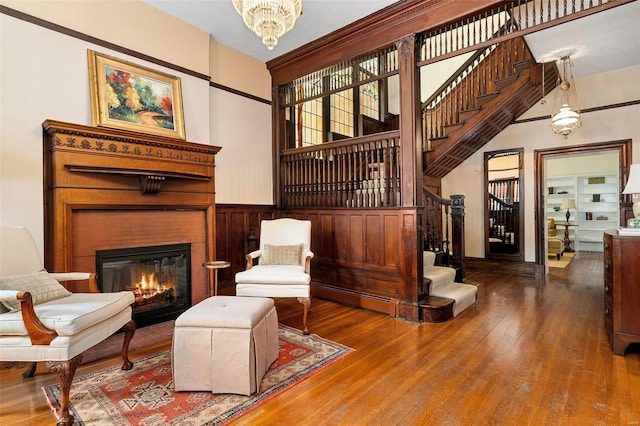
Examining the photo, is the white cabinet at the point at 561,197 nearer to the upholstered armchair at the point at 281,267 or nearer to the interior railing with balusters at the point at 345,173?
the interior railing with balusters at the point at 345,173

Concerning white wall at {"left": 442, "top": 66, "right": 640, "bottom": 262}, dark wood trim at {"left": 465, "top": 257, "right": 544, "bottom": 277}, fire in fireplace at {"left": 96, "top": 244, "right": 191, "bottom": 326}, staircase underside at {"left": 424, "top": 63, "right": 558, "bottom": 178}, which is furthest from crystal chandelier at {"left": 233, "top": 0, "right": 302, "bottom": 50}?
dark wood trim at {"left": 465, "top": 257, "right": 544, "bottom": 277}

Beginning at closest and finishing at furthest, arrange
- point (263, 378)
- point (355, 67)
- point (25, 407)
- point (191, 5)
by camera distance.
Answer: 1. point (25, 407)
2. point (263, 378)
3. point (191, 5)
4. point (355, 67)

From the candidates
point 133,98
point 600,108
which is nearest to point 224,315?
point 133,98

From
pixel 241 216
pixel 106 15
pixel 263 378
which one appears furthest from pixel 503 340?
pixel 106 15

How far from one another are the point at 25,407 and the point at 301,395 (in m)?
1.67

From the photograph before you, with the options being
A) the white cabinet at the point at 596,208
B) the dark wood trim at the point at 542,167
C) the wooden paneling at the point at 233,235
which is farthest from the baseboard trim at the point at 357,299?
the white cabinet at the point at 596,208

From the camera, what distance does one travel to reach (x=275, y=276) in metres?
3.19

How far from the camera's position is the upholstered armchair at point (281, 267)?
124 inches

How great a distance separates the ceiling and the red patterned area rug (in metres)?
3.57

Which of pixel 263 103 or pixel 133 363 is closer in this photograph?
pixel 133 363

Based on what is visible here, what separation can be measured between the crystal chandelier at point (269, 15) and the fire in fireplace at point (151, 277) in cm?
243

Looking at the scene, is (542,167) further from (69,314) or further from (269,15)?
(69,314)

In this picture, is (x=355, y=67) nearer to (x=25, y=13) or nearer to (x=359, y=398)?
(x=25, y=13)

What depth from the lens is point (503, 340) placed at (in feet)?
9.49
